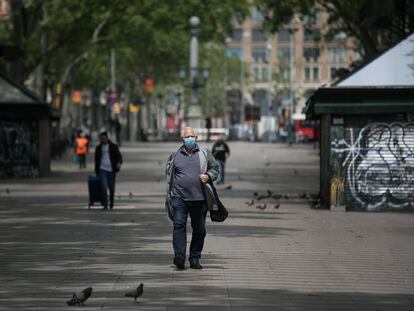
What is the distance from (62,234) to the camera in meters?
20.2

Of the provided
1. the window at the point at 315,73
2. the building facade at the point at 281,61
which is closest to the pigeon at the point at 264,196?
the building facade at the point at 281,61

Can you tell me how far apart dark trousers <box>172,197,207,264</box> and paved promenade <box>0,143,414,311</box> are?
326 mm

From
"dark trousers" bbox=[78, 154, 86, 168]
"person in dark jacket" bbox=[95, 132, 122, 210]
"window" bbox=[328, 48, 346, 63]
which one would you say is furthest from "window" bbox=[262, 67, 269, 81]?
"person in dark jacket" bbox=[95, 132, 122, 210]

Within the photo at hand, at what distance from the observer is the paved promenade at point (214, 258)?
41.6 feet

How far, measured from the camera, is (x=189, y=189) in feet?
50.4

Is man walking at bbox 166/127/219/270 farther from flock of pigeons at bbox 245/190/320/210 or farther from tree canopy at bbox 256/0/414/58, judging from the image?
tree canopy at bbox 256/0/414/58

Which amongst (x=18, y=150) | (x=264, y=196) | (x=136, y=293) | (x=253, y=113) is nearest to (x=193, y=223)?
(x=136, y=293)

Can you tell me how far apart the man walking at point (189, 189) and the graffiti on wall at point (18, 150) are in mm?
25850

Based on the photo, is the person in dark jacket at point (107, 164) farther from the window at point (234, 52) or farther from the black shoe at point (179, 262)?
the window at point (234, 52)

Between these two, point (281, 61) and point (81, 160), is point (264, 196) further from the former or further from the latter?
point (281, 61)

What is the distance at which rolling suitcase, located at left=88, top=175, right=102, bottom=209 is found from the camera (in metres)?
26.4

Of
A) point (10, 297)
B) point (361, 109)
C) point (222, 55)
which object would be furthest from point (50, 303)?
point (222, 55)

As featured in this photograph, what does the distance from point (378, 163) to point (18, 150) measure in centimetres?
1761

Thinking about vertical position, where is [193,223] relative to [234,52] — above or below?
below
